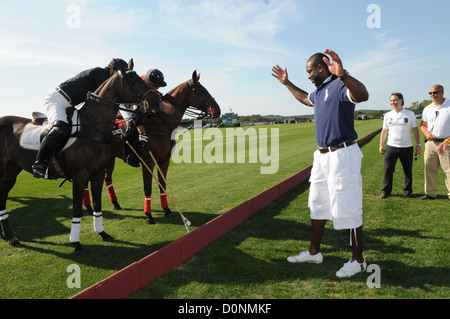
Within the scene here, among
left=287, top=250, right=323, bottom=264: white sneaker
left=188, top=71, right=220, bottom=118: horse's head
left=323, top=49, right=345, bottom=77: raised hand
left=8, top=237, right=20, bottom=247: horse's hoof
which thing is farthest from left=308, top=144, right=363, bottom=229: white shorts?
left=8, top=237, right=20, bottom=247: horse's hoof

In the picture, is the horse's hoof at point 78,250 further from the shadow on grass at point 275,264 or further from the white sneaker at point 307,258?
the white sneaker at point 307,258

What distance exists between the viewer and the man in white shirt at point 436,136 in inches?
267

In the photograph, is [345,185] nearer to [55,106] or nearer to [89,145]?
[89,145]

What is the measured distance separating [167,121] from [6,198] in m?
3.60

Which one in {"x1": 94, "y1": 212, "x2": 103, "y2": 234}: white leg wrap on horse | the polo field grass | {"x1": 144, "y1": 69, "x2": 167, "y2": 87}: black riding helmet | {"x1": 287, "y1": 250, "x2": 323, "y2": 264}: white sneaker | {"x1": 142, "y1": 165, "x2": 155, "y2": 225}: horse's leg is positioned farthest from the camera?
{"x1": 142, "y1": 165, "x2": 155, "y2": 225}: horse's leg

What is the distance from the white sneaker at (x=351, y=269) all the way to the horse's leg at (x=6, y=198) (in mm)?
5616

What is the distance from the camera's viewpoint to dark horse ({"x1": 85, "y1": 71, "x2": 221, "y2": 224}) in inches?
255

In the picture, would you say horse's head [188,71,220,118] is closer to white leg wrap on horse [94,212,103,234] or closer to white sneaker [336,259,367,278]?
white leg wrap on horse [94,212,103,234]

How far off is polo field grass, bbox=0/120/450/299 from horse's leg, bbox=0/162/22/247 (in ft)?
0.50

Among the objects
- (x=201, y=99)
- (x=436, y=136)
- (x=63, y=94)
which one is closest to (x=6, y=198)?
(x=63, y=94)
